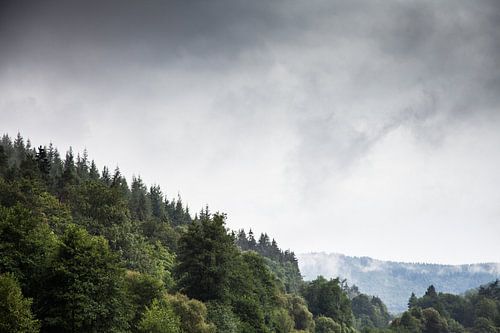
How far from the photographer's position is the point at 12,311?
3303 centimetres

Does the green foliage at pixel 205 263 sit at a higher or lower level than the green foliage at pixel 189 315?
higher

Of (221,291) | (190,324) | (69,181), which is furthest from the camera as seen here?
(69,181)

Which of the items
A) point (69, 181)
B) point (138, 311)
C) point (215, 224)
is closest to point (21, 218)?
point (138, 311)

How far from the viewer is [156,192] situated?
631ft

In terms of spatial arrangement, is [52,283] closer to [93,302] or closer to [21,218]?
[93,302]

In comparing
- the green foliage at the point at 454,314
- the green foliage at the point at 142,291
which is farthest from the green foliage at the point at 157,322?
the green foliage at the point at 454,314

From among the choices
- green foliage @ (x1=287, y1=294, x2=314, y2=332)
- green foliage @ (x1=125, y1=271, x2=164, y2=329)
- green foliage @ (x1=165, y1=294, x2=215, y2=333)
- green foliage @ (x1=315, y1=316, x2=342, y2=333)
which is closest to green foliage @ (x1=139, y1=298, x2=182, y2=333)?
green foliage @ (x1=125, y1=271, x2=164, y2=329)

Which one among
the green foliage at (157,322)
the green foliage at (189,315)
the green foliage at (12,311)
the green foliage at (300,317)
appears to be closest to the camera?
the green foliage at (12,311)

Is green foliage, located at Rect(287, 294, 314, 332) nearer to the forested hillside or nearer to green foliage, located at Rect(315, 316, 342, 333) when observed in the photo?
the forested hillside

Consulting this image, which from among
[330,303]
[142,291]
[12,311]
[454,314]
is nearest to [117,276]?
[142,291]

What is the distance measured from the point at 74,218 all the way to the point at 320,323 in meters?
74.9

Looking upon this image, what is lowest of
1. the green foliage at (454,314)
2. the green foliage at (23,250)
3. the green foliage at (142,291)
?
the green foliage at (454,314)

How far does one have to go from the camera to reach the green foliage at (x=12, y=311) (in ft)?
108

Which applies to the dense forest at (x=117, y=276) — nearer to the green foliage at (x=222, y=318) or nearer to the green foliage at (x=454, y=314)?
the green foliage at (x=222, y=318)
